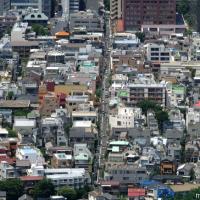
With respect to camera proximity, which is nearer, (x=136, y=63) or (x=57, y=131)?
(x=57, y=131)

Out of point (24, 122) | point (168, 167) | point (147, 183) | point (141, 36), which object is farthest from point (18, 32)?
point (147, 183)

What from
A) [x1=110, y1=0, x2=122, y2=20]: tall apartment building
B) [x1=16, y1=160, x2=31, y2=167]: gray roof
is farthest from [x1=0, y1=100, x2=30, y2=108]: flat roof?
[x1=110, y1=0, x2=122, y2=20]: tall apartment building

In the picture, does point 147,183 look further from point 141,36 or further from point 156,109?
point 141,36

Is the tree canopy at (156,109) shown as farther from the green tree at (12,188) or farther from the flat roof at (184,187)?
the green tree at (12,188)

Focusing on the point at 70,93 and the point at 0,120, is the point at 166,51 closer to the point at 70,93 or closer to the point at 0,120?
the point at 70,93

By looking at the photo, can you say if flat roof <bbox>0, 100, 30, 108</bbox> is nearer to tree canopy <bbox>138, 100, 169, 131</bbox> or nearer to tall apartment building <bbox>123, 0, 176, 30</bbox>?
tree canopy <bbox>138, 100, 169, 131</bbox>

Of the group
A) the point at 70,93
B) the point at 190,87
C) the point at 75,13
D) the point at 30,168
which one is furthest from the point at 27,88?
the point at 75,13

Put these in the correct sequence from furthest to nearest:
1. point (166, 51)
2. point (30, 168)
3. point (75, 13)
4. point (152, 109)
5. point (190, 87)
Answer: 1. point (75, 13)
2. point (166, 51)
3. point (190, 87)
4. point (152, 109)
5. point (30, 168)
